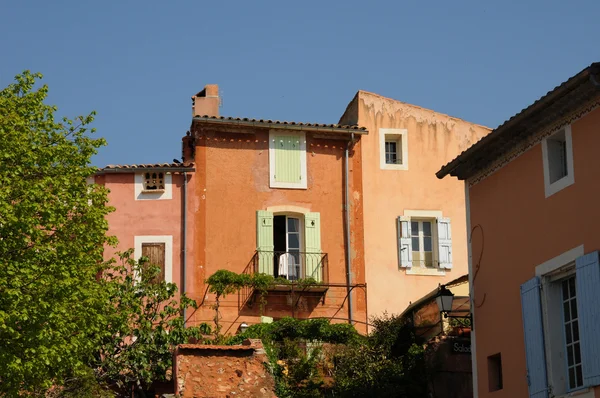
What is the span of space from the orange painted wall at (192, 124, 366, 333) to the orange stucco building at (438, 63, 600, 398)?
1078 centimetres

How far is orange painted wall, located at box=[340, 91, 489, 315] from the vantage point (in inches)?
1252

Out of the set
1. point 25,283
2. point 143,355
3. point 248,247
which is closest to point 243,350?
point 143,355

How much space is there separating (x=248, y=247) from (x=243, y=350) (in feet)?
22.9

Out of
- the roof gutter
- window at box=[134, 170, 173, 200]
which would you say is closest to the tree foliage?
the roof gutter

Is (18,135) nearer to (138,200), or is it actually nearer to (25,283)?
Answer: (25,283)

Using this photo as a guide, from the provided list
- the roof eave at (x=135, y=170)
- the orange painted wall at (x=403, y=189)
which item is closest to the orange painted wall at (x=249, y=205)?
the orange painted wall at (x=403, y=189)

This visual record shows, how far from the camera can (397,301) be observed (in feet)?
104

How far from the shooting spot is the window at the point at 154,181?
1227 inches

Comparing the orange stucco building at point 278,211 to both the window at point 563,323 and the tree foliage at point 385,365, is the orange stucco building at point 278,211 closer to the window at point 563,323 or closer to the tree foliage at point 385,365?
the tree foliage at point 385,365

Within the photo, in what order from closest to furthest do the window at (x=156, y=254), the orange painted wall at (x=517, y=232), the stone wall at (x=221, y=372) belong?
1. the orange painted wall at (x=517, y=232)
2. the stone wall at (x=221, y=372)
3. the window at (x=156, y=254)

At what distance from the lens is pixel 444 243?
32031 millimetres

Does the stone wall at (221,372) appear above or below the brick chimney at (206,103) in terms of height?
below

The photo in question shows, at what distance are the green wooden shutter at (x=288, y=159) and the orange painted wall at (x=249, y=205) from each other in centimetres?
31

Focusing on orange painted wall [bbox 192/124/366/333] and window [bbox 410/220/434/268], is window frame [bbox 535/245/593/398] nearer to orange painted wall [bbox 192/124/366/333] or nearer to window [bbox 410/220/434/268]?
orange painted wall [bbox 192/124/366/333]
